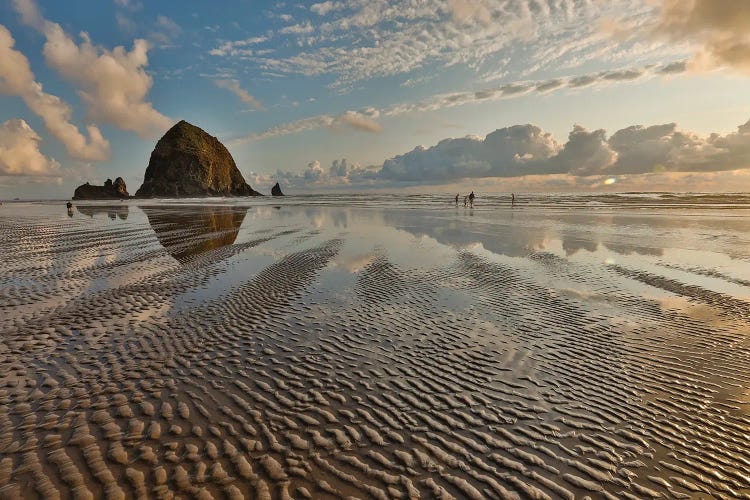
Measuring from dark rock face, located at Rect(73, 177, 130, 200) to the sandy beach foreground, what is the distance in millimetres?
→ 195990

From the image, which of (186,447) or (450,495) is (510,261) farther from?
(186,447)

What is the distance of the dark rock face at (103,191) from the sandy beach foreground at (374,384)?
196 meters

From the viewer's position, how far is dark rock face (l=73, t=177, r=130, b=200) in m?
172

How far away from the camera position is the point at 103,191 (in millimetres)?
174250

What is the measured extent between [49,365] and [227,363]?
12.9ft

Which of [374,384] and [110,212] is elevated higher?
[110,212]

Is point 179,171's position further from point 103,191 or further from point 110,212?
point 110,212

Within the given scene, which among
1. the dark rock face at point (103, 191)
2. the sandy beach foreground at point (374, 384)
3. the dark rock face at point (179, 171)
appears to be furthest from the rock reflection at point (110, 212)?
the dark rock face at point (103, 191)

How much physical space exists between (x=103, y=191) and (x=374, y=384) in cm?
21865

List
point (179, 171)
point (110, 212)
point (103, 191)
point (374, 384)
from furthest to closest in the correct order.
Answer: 1. point (179, 171)
2. point (103, 191)
3. point (110, 212)
4. point (374, 384)

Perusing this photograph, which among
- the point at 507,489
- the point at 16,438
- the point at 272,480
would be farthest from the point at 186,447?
the point at 507,489

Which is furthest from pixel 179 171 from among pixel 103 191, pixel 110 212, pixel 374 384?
pixel 374 384

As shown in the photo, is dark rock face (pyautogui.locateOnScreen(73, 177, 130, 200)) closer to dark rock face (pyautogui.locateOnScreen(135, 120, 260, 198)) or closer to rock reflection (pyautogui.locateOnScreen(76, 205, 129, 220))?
dark rock face (pyautogui.locateOnScreen(135, 120, 260, 198))

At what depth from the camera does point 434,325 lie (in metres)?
10.2
